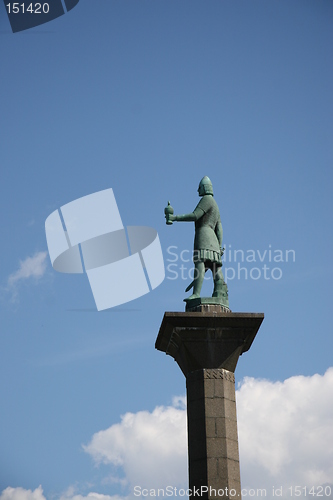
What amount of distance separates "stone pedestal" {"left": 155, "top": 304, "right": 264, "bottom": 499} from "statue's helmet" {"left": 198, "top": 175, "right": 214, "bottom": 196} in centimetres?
414

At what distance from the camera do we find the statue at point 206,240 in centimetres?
2084

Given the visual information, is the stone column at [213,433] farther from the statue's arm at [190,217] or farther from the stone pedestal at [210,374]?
the statue's arm at [190,217]

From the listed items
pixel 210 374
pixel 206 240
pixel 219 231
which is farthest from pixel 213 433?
pixel 219 231

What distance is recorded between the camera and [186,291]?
21219 millimetres

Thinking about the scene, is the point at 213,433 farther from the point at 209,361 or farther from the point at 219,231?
the point at 219,231

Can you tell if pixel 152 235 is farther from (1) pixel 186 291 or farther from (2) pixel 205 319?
(2) pixel 205 319

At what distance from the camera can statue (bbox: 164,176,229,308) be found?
20844mm

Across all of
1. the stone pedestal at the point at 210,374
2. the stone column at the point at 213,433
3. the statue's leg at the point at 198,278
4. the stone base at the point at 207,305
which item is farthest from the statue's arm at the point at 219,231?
the stone column at the point at 213,433

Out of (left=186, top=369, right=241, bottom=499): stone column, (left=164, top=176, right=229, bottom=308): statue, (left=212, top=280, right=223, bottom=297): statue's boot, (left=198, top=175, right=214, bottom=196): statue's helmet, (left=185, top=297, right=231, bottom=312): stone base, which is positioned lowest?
(left=186, top=369, right=241, bottom=499): stone column

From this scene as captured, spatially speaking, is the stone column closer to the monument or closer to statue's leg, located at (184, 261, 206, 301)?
the monument

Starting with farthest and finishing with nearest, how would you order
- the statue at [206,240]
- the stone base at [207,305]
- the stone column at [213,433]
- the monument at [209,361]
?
the statue at [206,240], the stone base at [207,305], the monument at [209,361], the stone column at [213,433]

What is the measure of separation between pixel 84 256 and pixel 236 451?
1024 centimetres

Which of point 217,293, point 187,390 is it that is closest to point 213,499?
point 187,390

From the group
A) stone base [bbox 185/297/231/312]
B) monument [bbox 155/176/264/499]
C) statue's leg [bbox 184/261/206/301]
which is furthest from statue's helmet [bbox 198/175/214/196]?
stone base [bbox 185/297/231/312]
